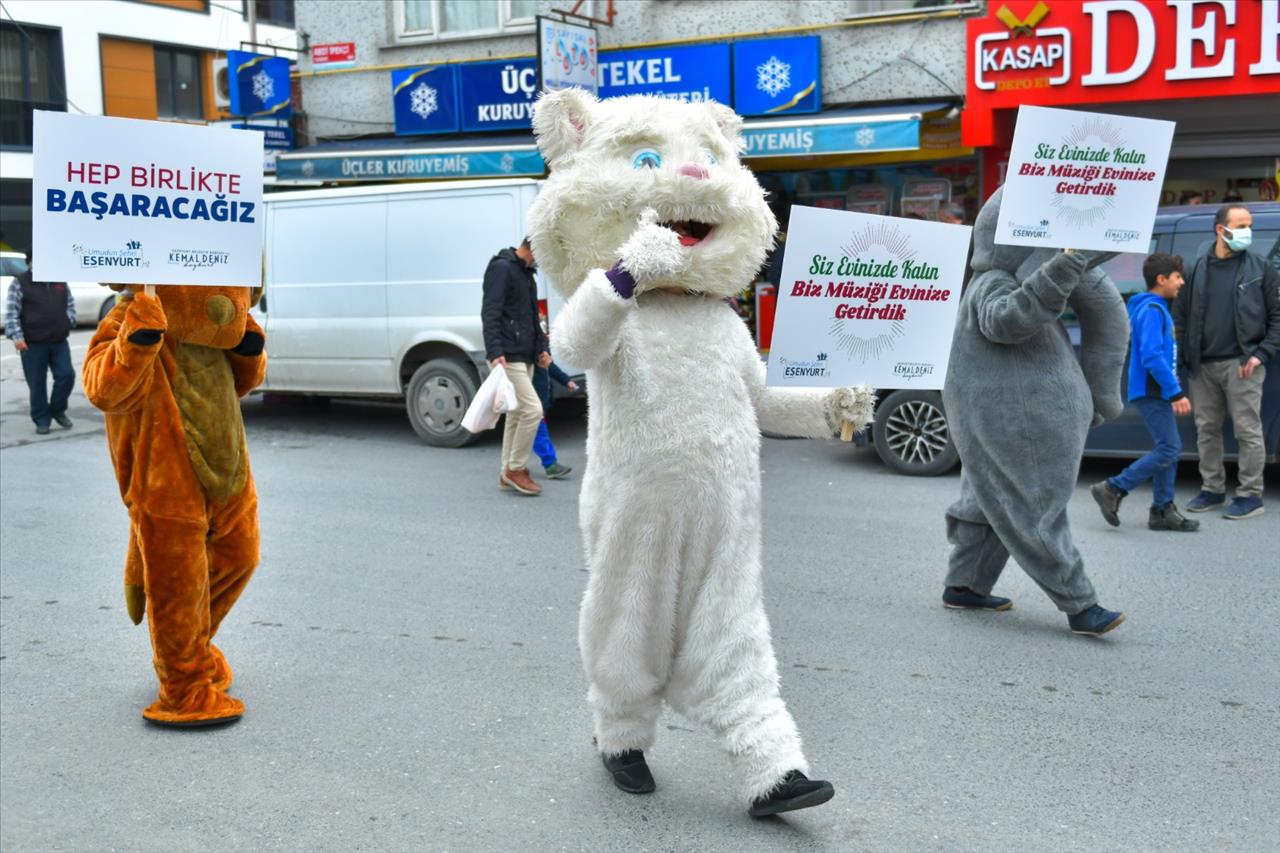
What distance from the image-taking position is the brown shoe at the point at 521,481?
8578 mm

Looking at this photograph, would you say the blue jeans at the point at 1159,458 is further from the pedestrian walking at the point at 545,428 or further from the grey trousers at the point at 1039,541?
the pedestrian walking at the point at 545,428

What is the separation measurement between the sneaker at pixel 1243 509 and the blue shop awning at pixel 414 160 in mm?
8216

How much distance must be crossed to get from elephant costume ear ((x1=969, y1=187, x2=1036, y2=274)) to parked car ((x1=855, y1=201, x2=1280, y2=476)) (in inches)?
99.6

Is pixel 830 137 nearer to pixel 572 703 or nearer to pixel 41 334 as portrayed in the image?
pixel 41 334

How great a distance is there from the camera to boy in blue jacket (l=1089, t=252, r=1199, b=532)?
23.7ft

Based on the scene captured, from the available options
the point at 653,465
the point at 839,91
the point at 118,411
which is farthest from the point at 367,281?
the point at 653,465

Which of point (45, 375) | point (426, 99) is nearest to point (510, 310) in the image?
point (45, 375)

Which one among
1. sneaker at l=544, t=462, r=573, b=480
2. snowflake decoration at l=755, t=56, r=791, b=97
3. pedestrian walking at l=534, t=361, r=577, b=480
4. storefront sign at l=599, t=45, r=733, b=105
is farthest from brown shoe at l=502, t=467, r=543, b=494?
snowflake decoration at l=755, t=56, r=791, b=97

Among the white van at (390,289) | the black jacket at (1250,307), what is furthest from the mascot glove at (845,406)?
the white van at (390,289)

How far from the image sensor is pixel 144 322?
13.2 feet

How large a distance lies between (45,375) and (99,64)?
2378 centimetres

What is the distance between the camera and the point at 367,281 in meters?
Result: 10.7

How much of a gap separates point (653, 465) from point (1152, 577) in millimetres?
3744

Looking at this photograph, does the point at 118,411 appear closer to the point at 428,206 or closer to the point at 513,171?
the point at 428,206
